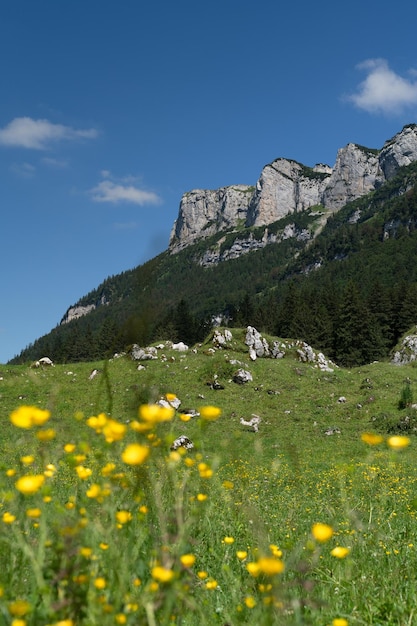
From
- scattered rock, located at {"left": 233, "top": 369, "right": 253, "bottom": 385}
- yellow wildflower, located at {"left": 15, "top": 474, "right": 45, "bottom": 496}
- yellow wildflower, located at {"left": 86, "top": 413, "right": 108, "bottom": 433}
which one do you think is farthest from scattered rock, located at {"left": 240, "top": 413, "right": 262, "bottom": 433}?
yellow wildflower, located at {"left": 15, "top": 474, "right": 45, "bottom": 496}

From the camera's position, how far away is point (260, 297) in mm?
174375

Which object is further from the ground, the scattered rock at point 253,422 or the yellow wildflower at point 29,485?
the yellow wildflower at point 29,485

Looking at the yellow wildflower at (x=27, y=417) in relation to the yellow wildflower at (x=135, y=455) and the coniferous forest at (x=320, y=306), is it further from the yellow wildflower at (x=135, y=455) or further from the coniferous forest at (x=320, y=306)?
the coniferous forest at (x=320, y=306)

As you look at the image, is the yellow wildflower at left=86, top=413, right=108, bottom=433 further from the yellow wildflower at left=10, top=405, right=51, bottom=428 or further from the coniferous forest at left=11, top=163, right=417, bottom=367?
the coniferous forest at left=11, top=163, right=417, bottom=367

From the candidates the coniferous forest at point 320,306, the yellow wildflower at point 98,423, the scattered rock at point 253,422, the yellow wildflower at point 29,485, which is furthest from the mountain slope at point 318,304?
the scattered rock at point 253,422

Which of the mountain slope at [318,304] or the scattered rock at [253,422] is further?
the scattered rock at [253,422]

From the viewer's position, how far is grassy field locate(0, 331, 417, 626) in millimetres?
1700

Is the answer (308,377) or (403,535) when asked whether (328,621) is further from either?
(308,377)

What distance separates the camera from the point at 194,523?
142 inches

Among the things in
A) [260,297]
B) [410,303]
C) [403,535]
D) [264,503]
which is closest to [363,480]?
[264,503]

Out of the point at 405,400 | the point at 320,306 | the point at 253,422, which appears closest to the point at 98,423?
the point at 253,422

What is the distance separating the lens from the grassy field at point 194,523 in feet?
5.58

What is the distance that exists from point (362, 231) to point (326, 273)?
36.4 meters

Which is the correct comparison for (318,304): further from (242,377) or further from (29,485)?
(29,485)
